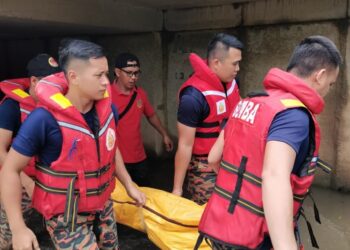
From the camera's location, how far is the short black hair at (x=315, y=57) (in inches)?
59.6

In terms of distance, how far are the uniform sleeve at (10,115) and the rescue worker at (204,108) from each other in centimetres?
120

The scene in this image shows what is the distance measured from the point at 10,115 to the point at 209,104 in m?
1.47

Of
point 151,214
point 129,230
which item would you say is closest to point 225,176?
point 151,214

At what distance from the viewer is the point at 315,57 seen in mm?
1523

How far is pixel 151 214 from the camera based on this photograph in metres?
2.74

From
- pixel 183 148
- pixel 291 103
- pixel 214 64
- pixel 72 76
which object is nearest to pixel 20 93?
pixel 72 76

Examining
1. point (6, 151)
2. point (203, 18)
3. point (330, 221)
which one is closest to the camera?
point (6, 151)

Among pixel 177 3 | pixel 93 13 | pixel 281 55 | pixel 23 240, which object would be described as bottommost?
pixel 23 240

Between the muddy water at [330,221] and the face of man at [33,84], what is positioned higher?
the face of man at [33,84]

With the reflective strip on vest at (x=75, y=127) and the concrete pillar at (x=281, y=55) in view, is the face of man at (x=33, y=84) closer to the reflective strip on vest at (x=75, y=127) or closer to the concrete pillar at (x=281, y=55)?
the reflective strip on vest at (x=75, y=127)

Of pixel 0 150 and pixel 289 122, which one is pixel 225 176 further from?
pixel 0 150

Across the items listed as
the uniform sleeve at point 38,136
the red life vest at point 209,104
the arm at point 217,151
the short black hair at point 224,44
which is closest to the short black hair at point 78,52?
the uniform sleeve at point 38,136

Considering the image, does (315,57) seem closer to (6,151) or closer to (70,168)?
(70,168)

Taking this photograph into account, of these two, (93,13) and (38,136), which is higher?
(93,13)
